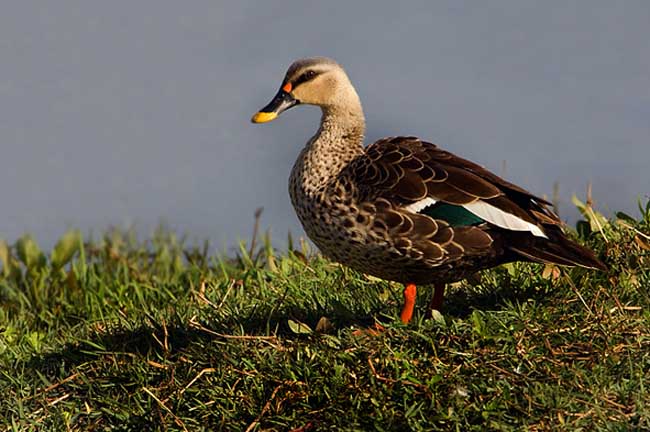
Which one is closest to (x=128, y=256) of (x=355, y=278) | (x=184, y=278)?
(x=184, y=278)

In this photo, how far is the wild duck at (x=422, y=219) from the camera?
523 centimetres

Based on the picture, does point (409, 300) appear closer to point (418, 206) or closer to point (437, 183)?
point (418, 206)

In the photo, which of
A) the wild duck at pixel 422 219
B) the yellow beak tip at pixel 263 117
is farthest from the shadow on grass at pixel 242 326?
the yellow beak tip at pixel 263 117

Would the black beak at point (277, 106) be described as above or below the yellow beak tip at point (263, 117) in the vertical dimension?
above

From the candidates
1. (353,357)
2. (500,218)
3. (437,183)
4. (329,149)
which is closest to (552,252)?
(500,218)

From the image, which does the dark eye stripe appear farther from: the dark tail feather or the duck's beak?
the dark tail feather

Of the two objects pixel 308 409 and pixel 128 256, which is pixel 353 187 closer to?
pixel 308 409

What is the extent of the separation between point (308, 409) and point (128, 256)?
13.3ft

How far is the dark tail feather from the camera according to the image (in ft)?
17.1

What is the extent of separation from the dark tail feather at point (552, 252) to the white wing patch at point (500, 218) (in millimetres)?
47

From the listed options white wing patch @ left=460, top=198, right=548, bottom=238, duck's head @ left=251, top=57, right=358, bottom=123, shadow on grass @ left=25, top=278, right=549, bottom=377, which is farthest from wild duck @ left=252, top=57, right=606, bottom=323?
duck's head @ left=251, top=57, right=358, bottom=123

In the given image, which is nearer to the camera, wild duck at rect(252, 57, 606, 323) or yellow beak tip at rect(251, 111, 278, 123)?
wild duck at rect(252, 57, 606, 323)

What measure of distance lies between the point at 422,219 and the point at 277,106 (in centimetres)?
125

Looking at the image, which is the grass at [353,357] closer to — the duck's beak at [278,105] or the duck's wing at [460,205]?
the duck's wing at [460,205]
